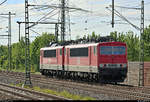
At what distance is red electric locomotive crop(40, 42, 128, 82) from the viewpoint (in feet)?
102

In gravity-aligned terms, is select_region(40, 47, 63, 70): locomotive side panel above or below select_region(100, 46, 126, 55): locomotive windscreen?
below

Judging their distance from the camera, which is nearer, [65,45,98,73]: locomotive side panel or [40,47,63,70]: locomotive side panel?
[65,45,98,73]: locomotive side panel

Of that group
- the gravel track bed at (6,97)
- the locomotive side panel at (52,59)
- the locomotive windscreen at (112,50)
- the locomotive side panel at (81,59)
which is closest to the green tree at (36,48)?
the locomotive side panel at (52,59)

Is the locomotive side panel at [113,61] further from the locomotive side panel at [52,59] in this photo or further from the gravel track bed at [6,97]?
the gravel track bed at [6,97]

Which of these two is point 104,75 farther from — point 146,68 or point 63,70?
point 63,70

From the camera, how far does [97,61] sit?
30984mm

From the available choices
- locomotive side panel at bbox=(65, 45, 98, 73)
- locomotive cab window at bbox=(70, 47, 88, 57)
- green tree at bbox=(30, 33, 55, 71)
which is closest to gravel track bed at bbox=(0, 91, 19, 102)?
locomotive side panel at bbox=(65, 45, 98, 73)

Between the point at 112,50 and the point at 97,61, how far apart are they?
70.4 inches

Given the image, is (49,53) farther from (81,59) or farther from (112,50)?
(112,50)

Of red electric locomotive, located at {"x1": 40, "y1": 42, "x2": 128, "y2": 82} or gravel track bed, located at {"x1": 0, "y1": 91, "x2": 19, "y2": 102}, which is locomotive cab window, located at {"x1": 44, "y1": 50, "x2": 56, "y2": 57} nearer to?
red electric locomotive, located at {"x1": 40, "y1": 42, "x2": 128, "y2": 82}

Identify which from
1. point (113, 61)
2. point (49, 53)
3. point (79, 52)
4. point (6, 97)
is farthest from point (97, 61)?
point (49, 53)

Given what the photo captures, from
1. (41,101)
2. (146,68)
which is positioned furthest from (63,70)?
(41,101)

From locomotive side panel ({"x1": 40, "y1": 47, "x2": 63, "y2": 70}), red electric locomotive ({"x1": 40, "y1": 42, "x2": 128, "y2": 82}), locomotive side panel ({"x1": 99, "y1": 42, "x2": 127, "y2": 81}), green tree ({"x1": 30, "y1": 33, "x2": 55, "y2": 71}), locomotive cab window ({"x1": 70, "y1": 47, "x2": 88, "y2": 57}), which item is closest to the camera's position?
locomotive side panel ({"x1": 99, "y1": 42, "x2": 127, "y2": 81})

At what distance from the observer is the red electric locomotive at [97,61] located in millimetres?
31016
